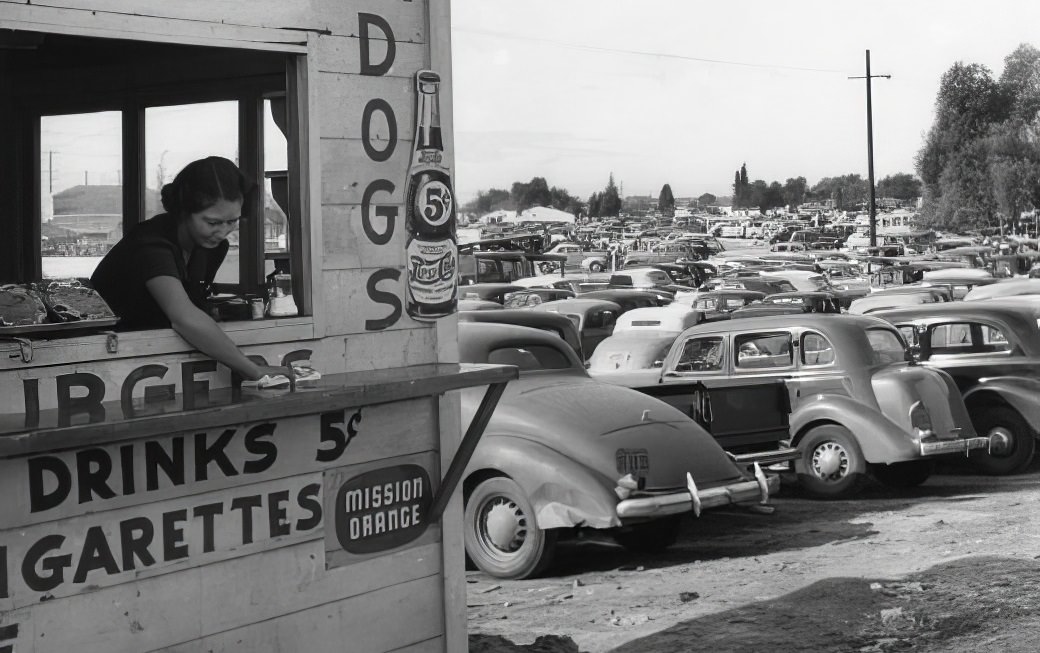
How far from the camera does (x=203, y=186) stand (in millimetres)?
4246

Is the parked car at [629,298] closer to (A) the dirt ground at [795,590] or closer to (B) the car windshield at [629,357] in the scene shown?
(B) the car windshield at [629,357]

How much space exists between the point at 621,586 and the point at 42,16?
202 inches

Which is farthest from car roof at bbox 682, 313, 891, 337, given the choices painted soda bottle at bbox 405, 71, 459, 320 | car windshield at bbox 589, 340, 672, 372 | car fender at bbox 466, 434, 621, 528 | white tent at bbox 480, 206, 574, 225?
white tent at bbox 480, 206, 574, 225

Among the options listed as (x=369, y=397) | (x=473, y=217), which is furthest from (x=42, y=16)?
(x=473, y=217)

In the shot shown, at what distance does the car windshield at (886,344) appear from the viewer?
11586 mm

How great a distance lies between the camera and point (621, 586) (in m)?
7.61

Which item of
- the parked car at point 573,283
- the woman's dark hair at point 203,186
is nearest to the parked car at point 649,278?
the parked car at point 573,283

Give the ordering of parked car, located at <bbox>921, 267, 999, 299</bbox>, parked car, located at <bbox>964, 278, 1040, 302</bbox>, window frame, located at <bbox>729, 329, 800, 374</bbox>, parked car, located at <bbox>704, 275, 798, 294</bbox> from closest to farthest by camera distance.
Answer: window frame, located at <bbox>729, 329, 800, 374</bbox>
parked car, located at <bbox>964, 278, 1040, 302</bbox>
parked car, located at <bbox>921, 267, 999, 299</bbox>
parked car, located at <bbox>704, 275, 798, 294</bbox>

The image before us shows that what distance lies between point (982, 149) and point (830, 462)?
70.3 metres

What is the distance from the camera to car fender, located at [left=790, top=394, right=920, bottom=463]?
416 inches

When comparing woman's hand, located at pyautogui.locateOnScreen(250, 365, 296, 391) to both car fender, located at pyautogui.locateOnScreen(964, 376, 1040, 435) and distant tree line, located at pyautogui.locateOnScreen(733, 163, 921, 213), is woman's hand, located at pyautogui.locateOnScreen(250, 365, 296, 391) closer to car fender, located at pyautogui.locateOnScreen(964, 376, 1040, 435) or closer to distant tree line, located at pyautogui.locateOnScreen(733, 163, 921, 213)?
car fender, located at pyautogui.locateOnScreen(964, 376, 1040, 435)

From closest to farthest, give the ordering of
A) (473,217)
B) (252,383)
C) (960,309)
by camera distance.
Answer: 1. (252,383)
2. (960,309)
3. (473,217)

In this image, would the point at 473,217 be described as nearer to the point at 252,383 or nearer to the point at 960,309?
the point at 960,309

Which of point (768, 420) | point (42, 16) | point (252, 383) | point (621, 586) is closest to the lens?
point (42, 16)
